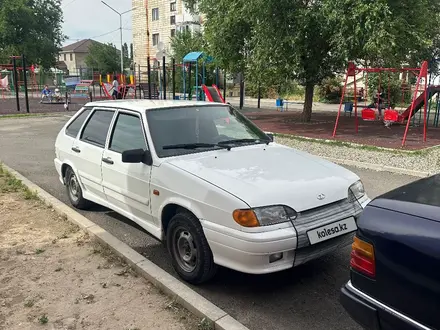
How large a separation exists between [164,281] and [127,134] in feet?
5.89

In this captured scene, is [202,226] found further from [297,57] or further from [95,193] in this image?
[297,57]

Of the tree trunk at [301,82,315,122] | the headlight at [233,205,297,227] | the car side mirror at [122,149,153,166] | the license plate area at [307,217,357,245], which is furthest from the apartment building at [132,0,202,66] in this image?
the headlight at [233,205,297,227]

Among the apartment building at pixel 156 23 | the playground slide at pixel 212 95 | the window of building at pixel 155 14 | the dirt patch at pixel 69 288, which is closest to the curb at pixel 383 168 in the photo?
the dirt patch at pixel 69 288

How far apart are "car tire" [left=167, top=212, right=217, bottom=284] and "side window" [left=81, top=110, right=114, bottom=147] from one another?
1.80 m

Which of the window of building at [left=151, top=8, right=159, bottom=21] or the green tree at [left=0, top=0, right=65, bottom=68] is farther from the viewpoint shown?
the window of building at [left=151, top=8, right=159, bottom=21]

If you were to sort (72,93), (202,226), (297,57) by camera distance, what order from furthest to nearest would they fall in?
(72,93) → (297,57) → (202,226)

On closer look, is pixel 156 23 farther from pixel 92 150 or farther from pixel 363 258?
pixel 363 258

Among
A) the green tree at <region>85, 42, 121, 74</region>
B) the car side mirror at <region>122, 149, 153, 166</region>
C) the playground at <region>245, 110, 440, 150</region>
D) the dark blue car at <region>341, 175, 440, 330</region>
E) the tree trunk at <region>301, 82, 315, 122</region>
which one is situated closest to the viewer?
the dark blue car at <region>341, 175, 440, 330</region>

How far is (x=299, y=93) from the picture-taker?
38.0m

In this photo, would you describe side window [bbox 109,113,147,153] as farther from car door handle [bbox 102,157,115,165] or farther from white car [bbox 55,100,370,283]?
car door handle [bbox 102,157,115,165]

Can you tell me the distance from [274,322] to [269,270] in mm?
384

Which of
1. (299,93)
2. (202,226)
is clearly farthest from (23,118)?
(299,93)

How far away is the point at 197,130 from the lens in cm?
445

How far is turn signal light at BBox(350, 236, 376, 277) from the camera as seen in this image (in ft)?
7.28
